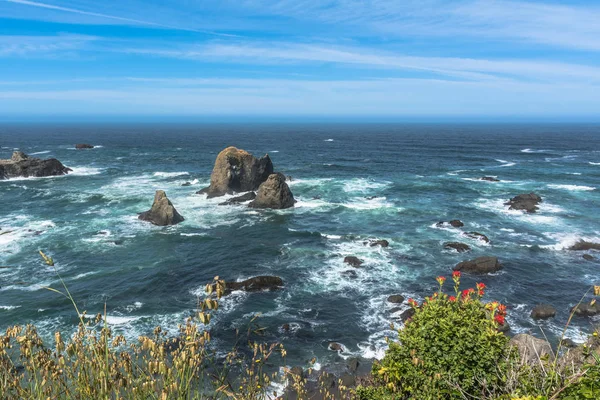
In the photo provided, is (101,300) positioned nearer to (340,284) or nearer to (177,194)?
(340,284)

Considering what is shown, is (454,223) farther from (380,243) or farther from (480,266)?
(480,266)

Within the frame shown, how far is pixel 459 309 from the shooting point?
13.8 metres

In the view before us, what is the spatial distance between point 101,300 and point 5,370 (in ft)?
101

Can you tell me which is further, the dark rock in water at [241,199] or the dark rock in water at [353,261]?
the dark rock in water at [241,199]

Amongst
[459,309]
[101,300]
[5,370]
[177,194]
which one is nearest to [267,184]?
[177,194]

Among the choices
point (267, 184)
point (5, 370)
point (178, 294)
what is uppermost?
point (5, 370)

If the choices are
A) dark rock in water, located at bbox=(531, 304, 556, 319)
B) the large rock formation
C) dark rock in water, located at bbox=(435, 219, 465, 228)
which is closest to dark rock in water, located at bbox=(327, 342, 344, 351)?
dark rock in water, located at bbox=(531, 304, 556, 319)

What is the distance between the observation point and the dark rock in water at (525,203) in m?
59.0

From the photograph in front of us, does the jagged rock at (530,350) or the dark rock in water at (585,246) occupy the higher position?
the jagged rock at (530,350)

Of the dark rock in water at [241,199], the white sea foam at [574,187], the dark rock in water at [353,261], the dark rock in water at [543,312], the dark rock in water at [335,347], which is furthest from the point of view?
the white sea foam at [574,187]

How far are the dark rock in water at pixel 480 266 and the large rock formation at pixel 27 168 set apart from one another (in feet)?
290

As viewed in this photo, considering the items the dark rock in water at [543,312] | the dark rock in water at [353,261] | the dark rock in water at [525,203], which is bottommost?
the dark rock in water at [543,312]

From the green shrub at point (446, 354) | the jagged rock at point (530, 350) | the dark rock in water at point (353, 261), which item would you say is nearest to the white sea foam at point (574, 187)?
the dark rock in water at point (353, 261)

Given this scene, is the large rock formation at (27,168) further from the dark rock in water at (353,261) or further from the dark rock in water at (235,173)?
the dark rock in water at (353,261)
